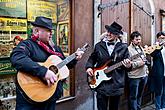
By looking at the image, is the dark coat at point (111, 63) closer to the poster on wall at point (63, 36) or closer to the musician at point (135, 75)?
the poster on wall at point (63, 36)

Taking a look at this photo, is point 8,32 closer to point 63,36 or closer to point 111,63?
point 63,36

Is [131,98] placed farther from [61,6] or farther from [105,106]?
[61,6]

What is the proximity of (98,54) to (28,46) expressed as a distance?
5.14ft

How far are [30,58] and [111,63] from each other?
5.41ft

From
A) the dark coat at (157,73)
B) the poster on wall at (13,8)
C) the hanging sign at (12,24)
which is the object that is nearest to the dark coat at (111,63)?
the hanging sign at (12,24)

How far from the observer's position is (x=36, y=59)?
3779 mm

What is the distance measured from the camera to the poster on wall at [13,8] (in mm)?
4637

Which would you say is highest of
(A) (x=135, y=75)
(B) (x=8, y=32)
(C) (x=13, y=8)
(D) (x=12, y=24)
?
(C) (x=13, y=8)

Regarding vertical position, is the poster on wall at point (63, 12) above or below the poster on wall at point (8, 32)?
above

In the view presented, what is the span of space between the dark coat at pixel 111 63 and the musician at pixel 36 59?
110 cm

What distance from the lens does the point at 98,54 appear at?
504 centimetres

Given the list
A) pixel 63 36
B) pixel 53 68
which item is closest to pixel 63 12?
pixel 63 36

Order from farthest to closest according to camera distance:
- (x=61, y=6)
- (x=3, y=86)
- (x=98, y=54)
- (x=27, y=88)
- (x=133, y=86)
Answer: (x=133, y=86), (x=61, y=6), (x=98, y=54), (x=3, y=86), (x=27, y=88)

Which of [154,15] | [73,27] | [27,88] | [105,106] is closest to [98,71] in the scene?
[105,106]
